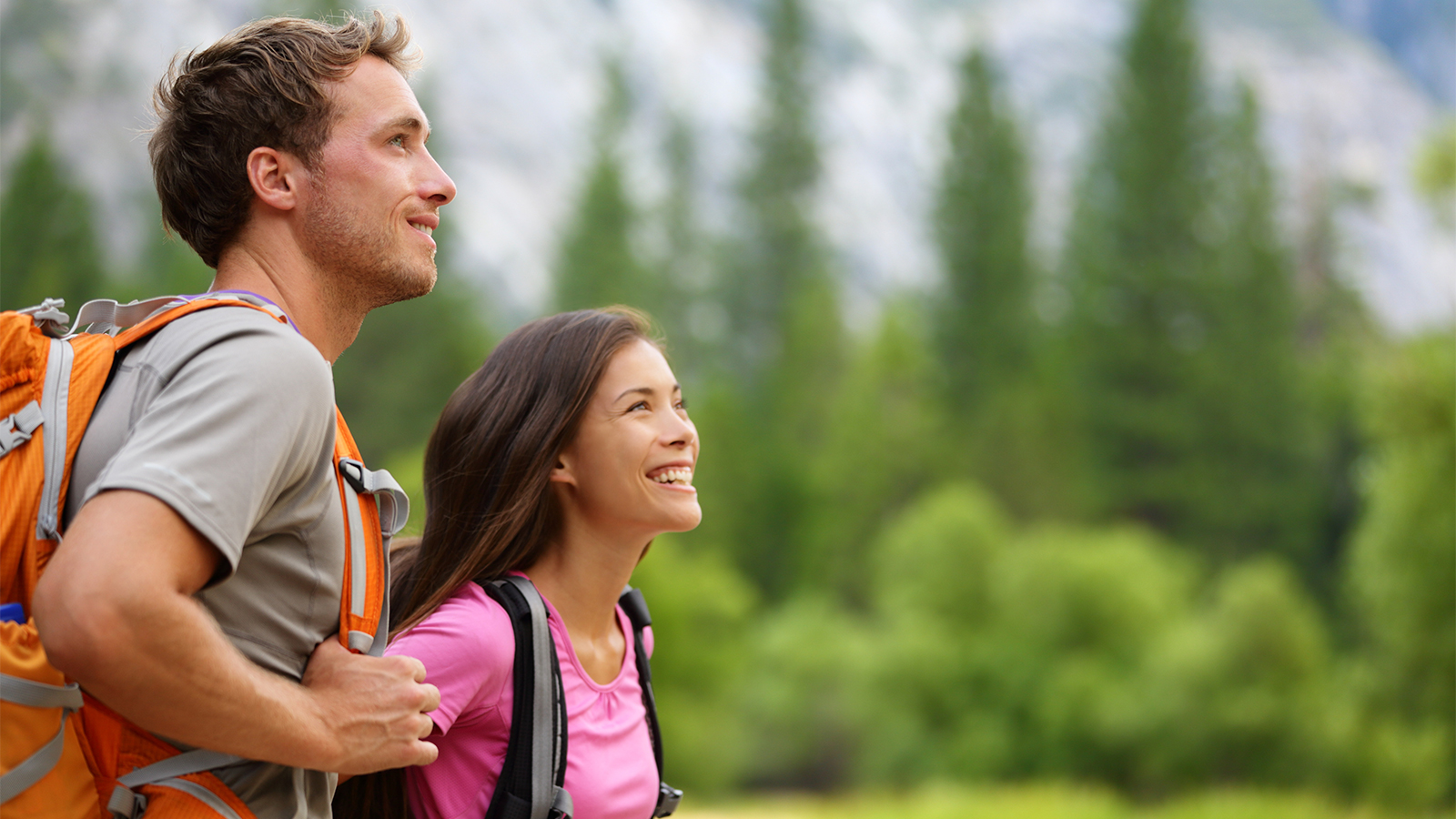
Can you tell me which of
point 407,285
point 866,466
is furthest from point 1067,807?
point 407,285

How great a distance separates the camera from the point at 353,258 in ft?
5.42

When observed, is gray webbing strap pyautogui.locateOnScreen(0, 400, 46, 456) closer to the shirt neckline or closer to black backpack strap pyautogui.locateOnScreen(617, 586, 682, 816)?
the shirt neckline

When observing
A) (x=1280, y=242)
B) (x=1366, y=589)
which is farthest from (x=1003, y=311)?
(x=1366, y=589)

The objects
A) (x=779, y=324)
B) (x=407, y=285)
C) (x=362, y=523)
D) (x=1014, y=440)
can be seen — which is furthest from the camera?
(x=779, y=324)

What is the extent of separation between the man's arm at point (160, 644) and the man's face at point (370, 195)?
0.53 m

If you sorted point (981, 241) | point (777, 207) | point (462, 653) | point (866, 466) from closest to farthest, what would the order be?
point (462, 653) → point (866, 466) → point (981, 241) → point (777, 207)

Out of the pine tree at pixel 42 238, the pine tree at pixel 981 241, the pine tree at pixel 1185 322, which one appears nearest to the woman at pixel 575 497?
the pine tree at pixel 42 238

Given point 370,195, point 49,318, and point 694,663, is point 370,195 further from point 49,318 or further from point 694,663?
point 694,663

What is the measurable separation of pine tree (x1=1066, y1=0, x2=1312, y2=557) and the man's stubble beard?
2911 cm

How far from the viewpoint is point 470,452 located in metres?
2.29

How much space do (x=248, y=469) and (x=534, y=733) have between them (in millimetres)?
880

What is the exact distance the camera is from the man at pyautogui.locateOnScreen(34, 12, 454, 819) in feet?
3.96

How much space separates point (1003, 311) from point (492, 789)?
29.6 m

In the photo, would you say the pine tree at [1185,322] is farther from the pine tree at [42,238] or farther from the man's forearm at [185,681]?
the man's forearm at [185,681]
